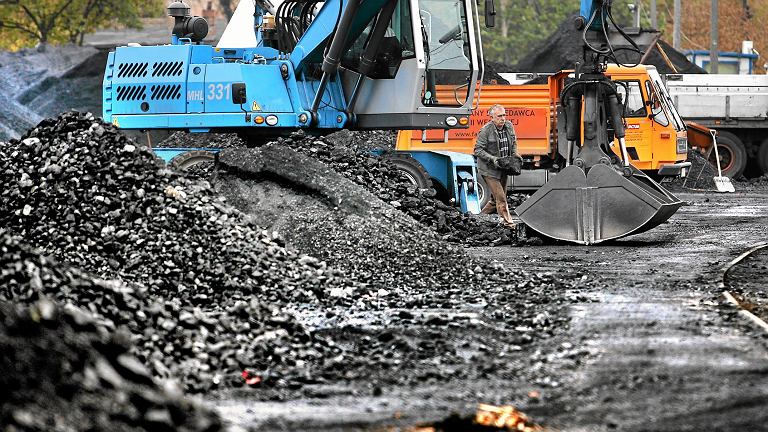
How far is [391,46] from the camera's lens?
16938mm

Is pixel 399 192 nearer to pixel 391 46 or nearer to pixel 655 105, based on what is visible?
pixel 391 46

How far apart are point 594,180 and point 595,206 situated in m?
0.31

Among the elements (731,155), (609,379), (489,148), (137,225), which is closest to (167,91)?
(489,148)

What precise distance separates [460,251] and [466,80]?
430 centimetres

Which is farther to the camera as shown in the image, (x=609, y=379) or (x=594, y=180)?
(x=594, y=180)

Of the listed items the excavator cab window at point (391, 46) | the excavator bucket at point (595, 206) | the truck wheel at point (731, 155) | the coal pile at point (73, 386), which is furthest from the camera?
the truck wheel at point (731, 155)

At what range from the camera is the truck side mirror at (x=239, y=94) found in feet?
56.3

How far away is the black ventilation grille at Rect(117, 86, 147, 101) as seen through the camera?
17.7m

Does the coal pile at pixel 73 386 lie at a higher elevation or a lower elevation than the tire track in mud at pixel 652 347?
higher

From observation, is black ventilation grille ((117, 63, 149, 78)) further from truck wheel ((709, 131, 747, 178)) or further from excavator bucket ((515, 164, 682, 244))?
truck wheel ((709, 131, 747, 178))

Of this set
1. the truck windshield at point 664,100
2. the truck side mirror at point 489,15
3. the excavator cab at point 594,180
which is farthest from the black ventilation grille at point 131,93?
the truck windshield at point 664,100

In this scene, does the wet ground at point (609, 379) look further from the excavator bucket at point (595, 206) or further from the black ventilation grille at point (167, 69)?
the black ventilation grille at point (167, 69)

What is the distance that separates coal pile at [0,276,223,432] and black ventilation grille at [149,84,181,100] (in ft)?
37.5

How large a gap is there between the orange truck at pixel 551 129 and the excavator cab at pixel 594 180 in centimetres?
602
